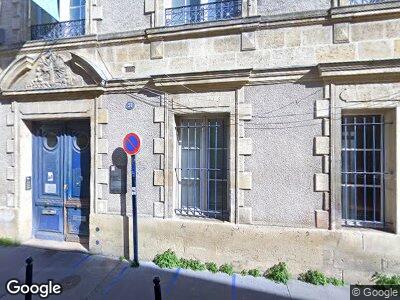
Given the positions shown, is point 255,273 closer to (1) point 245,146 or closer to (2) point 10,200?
(1) point 245,146

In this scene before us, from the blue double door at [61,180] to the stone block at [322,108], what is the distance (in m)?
3.99

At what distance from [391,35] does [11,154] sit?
6.67 metres

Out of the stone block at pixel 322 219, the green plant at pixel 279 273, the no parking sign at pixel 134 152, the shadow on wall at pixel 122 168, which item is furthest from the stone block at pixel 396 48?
the shadow on wall at pixel 122 168

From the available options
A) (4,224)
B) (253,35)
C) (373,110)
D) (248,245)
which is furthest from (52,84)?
(373,110)

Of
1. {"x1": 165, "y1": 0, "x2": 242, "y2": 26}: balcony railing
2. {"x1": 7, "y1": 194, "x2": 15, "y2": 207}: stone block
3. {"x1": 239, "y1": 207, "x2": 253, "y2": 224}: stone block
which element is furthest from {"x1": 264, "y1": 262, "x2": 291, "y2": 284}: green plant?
{"x1": 7, "y1": 194, "x2": 15, "y2": 207}: stone block

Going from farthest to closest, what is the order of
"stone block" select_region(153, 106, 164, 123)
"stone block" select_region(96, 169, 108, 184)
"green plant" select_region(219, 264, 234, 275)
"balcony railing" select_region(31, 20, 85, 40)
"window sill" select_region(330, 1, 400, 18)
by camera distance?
"balcony railing" select_region(31, 20, 85, 40) < "stone block" select_region(96, 169, 108, 184) < "stone block" select_region(153, 106, 164, 123) < "green plant" select_region(219, 264, 234, 275) < "window sill" select_region(330, 1, 400, 18)

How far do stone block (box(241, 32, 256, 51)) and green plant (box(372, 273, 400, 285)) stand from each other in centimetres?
370

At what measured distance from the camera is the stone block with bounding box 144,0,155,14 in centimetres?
500

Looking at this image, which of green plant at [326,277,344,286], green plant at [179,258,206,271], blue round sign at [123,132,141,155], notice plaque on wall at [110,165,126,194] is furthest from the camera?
notice plaque on wall at [110,165,126,194]

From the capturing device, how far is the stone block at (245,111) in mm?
4582

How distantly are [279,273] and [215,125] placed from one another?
2.43 metres

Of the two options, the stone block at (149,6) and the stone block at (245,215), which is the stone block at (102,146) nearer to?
the stone block at (149,6)

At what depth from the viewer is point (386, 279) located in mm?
4047

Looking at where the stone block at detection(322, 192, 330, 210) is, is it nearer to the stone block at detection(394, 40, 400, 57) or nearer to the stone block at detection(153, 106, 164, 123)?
the stone block at detection(394, 40, 400, 57)
